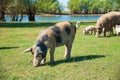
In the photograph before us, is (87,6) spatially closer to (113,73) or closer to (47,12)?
(47,12)

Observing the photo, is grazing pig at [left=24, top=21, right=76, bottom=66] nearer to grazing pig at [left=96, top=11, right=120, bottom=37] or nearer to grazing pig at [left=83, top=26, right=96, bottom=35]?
grazing pig at [left=96, top=11, right=120, bottom=37]

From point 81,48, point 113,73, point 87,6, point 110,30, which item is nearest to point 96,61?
point 113,73

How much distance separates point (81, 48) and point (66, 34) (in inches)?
162

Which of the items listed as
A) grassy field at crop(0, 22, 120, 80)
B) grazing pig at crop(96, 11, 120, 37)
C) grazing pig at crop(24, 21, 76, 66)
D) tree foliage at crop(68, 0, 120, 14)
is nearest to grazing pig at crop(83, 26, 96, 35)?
grazing pig at crop(96, 11, 120, 37)

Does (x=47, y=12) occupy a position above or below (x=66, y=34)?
below

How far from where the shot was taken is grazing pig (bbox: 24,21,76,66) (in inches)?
521

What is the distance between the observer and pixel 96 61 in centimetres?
1384

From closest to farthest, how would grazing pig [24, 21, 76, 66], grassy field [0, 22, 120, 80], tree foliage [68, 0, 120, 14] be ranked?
grassy field [0, 22, 120, 80] → grazing pig [24, 21, 76, 66] → tree foliage [68, 0, 120, 14]

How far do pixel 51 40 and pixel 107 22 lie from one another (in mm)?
12242

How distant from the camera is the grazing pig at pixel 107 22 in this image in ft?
82.0

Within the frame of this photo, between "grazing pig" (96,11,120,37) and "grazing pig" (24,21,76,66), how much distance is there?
10138 millimetres

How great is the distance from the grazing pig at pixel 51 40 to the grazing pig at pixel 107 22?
10.1 metres

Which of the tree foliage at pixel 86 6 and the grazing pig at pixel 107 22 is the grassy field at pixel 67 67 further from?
the tree foliage at pixel 86 6

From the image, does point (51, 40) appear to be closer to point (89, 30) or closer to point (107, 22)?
point (107, 22)
